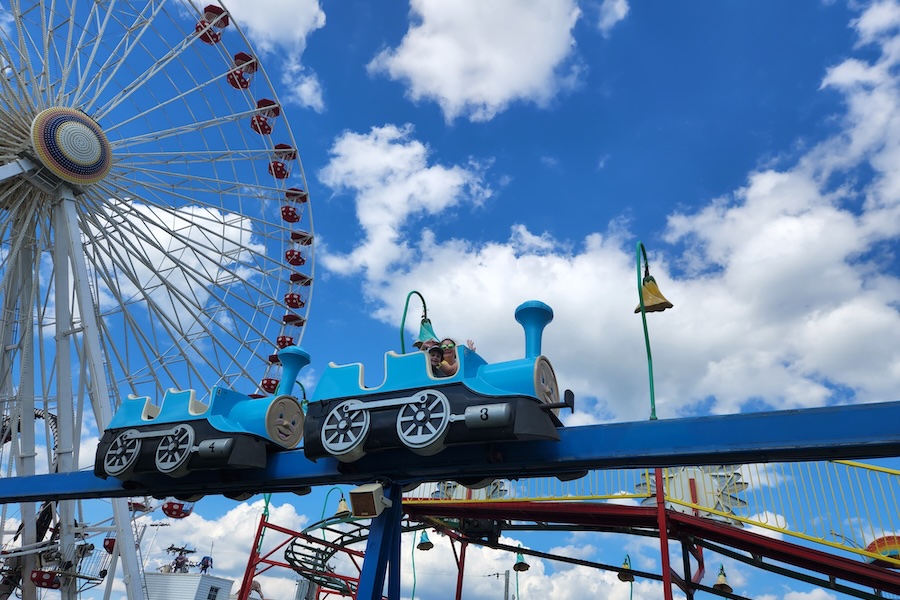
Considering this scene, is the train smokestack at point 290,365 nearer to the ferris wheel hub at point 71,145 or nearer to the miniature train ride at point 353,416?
the miniature train ride at point 353,416

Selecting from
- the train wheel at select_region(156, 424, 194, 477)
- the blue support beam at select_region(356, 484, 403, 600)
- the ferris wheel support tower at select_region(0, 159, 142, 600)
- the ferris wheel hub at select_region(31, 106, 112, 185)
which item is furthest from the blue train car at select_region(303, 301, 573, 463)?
the ferris wheel hub at select_region(31, 106, 112, 185)

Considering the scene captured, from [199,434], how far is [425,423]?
2.74 meters

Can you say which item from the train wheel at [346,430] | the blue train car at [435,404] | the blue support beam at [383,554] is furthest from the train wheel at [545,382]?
the blue support beam at [383,554]

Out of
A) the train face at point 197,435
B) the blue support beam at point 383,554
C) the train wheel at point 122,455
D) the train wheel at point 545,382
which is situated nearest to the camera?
the train wheel at point 545,382

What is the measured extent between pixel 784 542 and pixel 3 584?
63.0 feet

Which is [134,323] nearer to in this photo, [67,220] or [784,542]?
[67,220]

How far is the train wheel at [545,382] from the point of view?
6020 millimetres

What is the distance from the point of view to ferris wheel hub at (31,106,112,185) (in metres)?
16.8

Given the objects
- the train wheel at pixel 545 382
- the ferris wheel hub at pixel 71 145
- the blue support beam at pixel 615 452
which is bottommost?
the blue support beam at pixel 615 452

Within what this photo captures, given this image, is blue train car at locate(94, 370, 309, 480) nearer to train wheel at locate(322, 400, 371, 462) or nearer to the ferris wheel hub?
train wheel at locate(322, 400, 371, 462)

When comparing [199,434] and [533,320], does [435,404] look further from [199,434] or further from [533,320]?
[199,434]

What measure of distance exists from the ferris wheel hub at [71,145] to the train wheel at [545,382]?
48.1 ft

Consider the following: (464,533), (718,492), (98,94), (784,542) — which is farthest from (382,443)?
(98,94)

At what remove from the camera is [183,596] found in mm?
40344
